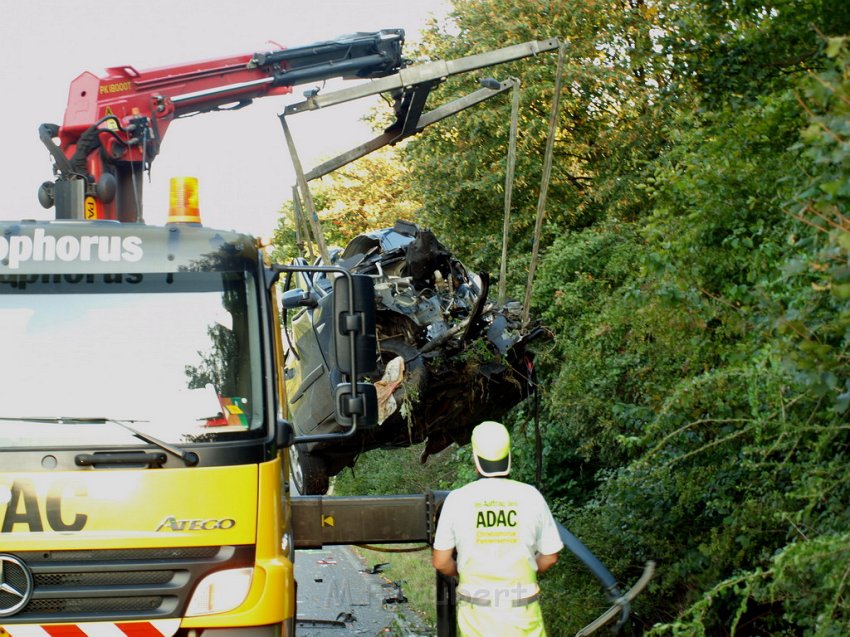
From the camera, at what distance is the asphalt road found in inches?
373

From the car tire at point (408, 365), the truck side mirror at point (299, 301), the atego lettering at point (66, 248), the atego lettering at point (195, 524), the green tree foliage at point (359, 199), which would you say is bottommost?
the green tree foliage at point (359, 199)

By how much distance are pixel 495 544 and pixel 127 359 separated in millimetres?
1944

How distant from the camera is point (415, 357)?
9352 mm

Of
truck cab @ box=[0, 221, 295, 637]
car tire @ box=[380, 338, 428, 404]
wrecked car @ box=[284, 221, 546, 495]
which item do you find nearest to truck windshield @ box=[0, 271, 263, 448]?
truck cab @ box=[0, 221, 295, 637]

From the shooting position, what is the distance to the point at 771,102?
646 cm

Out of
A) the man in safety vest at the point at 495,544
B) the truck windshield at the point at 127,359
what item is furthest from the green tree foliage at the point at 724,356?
the truck windshield at the point at 127,359

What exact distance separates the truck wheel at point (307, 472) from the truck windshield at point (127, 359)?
14.6 ft

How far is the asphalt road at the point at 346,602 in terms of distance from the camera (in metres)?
9.48

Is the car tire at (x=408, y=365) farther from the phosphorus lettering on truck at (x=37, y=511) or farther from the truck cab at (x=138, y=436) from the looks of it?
the phosphorus lettering on truck at (x=37, y=511)

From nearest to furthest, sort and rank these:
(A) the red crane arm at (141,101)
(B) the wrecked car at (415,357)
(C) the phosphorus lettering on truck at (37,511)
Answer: (C) the phosphorus lettering on truck at (37,511) < (A) the red crane arm at (141,101) < (B) the wrecked car at (415,357)

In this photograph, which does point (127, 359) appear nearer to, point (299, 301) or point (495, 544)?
point (299, 301)

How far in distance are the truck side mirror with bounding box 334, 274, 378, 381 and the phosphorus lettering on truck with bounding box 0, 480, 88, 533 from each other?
4.55ft

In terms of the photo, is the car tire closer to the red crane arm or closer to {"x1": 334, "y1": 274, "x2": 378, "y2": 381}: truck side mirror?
the red crane arm

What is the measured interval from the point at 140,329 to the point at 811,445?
3.34 meters
